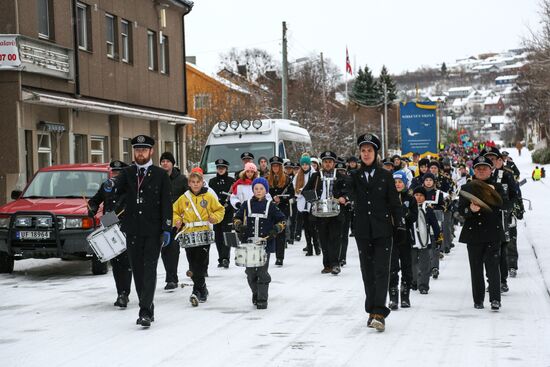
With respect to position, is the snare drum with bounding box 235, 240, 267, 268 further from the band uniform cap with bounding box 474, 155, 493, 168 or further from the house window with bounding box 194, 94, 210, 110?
the house window with bounding box 194, 94, 210, 110

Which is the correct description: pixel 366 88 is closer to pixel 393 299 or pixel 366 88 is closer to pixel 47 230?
pixel 47 230

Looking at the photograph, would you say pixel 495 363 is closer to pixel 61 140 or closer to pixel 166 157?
pixel 166 157

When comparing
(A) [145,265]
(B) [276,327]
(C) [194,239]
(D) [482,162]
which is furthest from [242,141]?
(B) [276,327]

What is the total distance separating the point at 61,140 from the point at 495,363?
20271 mm

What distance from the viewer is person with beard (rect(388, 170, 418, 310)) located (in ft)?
33.6

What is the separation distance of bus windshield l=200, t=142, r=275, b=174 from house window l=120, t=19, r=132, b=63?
9689mm

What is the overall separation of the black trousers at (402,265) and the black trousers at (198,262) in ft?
7.59

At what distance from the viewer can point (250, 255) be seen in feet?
34.7

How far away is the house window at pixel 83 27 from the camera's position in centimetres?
2698

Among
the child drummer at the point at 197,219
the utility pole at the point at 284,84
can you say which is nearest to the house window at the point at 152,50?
the utility pole at the point at 284,84

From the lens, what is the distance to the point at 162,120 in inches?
1350

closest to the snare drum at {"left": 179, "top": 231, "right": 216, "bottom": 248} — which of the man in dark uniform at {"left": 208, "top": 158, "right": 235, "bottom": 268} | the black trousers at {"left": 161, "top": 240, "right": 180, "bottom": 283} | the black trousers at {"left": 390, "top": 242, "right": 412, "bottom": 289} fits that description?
the black trousers at {"left": 161, "top": 240, "right": 180, "bottom": 283}

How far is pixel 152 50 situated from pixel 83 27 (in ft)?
21.7

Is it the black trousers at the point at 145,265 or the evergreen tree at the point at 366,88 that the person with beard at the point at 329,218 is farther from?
the evergreen tree at the point at 366,88
